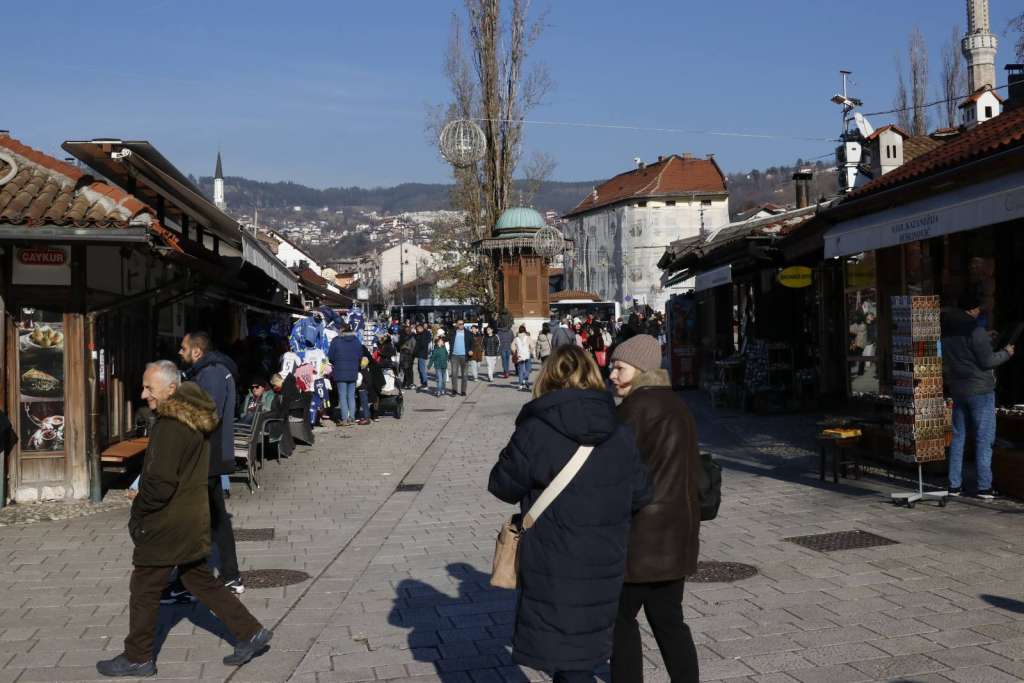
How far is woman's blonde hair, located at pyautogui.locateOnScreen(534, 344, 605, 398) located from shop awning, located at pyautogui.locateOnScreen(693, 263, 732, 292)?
48.5ft

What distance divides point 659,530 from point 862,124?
18.2m

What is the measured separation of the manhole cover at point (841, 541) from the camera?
880 cm

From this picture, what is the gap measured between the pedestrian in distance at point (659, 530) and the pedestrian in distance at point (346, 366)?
Result: 15.2 m

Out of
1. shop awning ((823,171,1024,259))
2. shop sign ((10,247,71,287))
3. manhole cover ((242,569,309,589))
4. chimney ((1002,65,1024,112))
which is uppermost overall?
chimney ((1002,65,1024,112))

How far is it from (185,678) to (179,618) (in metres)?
1.39

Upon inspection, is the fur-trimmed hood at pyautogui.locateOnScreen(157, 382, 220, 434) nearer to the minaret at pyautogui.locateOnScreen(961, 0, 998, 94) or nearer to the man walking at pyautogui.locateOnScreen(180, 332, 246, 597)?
the man walking at pyautogui.locateOnScreen(180, 332, 246, 597)

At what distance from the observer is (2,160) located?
37.4 feet

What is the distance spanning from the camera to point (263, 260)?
44.8 ft

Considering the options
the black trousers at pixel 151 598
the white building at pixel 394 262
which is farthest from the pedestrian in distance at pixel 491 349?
the white building at pixel 394 262

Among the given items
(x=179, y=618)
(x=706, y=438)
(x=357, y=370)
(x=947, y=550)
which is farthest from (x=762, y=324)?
(x=179, y=618)

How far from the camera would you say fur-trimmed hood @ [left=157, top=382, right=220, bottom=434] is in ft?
19.6

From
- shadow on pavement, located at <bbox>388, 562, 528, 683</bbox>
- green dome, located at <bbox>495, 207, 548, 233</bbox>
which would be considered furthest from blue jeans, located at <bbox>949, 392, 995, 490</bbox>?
green dome, located at <bbox>495, 207, 548, 233</bbox>

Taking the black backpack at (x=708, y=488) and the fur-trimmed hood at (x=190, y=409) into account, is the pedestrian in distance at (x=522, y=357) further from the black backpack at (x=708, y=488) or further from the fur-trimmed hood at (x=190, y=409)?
the black backpack at (x=708, y=488)

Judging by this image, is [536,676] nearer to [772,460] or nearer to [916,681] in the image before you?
[916,681]
